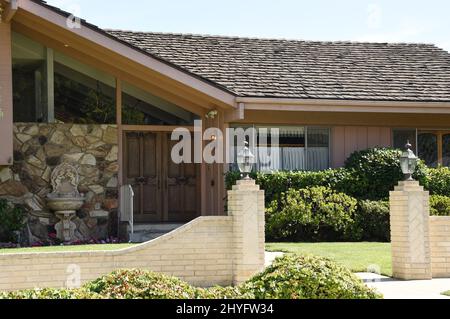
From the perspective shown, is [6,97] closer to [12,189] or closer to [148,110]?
[12,189]

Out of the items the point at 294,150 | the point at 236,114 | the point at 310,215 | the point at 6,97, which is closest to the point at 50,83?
the point at 6,97

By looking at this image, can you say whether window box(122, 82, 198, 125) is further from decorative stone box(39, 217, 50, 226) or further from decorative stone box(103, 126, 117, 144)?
decorative stone box(39, 217, 50, 226)

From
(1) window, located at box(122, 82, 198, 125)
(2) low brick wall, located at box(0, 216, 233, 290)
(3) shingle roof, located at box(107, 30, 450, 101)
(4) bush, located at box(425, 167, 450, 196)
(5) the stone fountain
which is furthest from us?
(3) shingle roof, located at box(107, 30, 450, 101)

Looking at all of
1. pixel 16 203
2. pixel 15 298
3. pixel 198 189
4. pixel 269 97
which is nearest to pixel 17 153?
pixel 16 203

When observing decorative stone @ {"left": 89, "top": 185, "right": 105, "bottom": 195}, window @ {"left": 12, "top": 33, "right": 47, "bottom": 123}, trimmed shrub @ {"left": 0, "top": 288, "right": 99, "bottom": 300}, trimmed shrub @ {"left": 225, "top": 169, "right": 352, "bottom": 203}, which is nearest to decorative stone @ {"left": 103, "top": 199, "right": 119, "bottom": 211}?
decorative stone @ {"left": 89, "top": 185, "right": 105, "bottom": 195}

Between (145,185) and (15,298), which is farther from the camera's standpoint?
(145,185)

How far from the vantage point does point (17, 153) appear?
1847 centimetres

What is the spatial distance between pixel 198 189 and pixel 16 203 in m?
4.56

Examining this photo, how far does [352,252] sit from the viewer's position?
15547mm

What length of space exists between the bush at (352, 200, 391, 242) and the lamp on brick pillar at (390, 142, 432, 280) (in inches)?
218

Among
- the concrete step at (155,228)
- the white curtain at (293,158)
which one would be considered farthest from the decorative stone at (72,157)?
the white curtain at (293,158)

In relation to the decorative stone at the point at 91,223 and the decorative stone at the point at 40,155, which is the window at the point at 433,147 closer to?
the decorative stone at the point at 91,223

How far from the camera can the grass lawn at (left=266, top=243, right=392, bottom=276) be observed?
1382 centimetres
